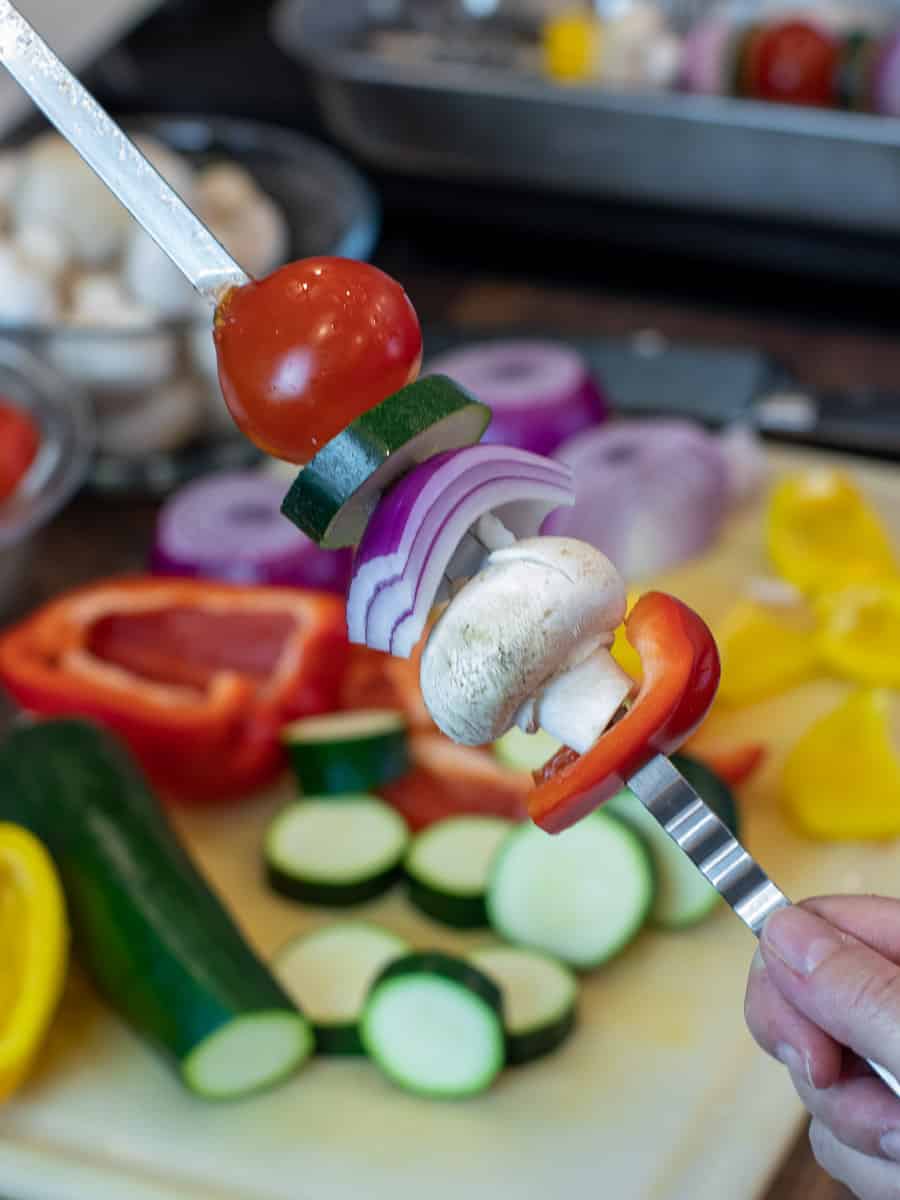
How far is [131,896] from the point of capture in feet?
4.32

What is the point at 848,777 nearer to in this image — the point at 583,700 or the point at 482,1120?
the point at 482,1120

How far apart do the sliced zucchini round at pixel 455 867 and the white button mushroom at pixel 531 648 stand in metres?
0.65

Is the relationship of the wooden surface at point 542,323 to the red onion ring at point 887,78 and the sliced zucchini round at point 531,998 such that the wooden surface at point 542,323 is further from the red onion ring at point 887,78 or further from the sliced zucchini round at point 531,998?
the sliced zucchini round at point 531,998

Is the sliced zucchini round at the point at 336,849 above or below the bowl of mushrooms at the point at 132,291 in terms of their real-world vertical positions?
below

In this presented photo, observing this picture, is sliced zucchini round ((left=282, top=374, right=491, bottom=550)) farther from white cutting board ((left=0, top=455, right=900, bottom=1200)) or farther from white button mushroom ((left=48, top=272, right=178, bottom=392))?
white button mushroom ((left=48, top=272, right=178, bottom=392))

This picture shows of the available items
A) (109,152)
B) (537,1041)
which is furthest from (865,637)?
(109,152)

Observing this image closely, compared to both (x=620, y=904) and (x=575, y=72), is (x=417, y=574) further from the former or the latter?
(x=575, y=72)

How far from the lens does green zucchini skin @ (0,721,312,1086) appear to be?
126 centimetres

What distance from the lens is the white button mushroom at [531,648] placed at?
736 mm

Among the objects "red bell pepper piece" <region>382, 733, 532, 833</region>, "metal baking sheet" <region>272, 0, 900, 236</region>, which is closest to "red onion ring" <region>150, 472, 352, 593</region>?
"red bell pepper piece" <region>382, 733, 532, 833</region>

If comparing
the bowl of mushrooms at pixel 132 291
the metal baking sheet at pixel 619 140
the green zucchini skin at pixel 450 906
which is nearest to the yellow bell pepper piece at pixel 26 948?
the green zucchini skin at pixel 450 906

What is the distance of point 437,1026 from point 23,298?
1001 millimetres

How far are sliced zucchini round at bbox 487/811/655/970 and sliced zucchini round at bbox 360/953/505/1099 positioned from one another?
0.12 meters

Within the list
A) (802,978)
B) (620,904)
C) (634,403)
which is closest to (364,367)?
(802,978)
